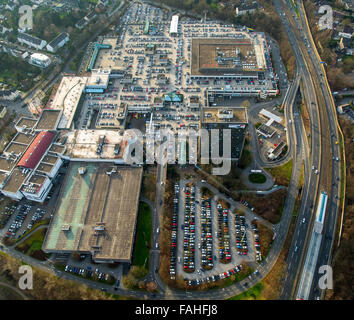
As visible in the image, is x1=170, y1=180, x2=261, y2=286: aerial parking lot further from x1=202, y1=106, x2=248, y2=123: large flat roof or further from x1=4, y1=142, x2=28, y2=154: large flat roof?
x1=4, y1=142, x2=28, y2=154: large flat roof

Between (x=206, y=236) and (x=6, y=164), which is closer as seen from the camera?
(x=206, y=236)

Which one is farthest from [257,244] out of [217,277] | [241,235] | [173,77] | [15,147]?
[15,147]

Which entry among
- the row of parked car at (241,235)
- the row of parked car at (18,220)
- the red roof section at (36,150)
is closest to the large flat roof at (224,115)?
the row of parked car at (241,235)

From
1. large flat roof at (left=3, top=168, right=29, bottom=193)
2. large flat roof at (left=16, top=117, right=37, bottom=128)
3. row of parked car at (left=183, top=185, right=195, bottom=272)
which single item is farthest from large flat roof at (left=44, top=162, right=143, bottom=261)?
large flat roof at (left=16, top=117, right=37, bottom=128)

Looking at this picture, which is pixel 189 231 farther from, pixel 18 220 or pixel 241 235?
pixel 18 220

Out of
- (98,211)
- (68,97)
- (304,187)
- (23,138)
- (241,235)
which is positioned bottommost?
(241,235)

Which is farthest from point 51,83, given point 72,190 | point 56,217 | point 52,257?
point 52,257

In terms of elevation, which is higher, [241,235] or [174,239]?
[241,235]

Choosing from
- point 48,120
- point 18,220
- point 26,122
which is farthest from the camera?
point 26,122
